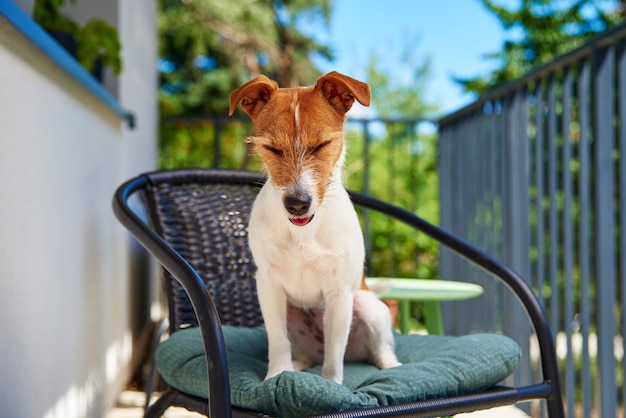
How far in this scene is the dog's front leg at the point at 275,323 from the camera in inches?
56.4

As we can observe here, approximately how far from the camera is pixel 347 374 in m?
1.53

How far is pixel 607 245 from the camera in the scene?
2.03m

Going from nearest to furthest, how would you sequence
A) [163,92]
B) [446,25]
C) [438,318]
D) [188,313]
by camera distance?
[188,313] → [438,318] → [163,92] → [446,25]

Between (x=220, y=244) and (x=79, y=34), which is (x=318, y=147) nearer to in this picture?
(x=220, y=244)

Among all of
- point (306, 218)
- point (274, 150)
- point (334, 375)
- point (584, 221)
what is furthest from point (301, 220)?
point (584, 221)

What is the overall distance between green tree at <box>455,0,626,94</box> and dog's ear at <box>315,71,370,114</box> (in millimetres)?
7449

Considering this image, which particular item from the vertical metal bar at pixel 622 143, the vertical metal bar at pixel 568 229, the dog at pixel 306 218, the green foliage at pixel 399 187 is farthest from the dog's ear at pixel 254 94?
the vertical metal bar at pixel 568 229

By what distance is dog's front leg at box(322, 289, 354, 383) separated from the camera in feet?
4.70

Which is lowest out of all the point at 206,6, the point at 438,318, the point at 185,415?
the point at 185,415

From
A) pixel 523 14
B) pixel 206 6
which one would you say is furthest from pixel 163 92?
pixel 523 14

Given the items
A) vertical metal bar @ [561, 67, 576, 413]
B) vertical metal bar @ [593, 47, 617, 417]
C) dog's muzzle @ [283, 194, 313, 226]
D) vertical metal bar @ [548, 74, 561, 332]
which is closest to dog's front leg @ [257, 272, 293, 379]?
dog's muzzle @ [283, 194, 313, 226]

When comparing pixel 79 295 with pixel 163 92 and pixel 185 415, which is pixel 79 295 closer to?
pixel 185 415

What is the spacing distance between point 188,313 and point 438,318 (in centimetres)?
106

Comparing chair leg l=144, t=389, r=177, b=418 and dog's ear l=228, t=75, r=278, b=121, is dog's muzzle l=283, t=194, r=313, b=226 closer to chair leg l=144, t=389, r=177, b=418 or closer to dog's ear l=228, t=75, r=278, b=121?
dog's ear l=228, t=75, r=278, b=121
